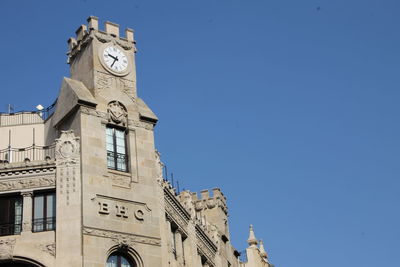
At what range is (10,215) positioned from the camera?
4438 cm

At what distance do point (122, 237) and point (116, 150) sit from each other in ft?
17.5

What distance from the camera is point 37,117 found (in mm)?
52312

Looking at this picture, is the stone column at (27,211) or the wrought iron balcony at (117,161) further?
the wrought iron balcony at (117,161)

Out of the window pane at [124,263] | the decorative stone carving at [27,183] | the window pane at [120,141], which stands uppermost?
the window pane at [120,141]

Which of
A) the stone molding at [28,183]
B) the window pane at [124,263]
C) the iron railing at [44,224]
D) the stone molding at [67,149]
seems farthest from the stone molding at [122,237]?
the stone molding at [67,149]

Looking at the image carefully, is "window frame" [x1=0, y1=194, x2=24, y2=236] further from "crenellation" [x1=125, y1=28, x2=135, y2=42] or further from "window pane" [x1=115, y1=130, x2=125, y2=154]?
"crenellation" [x1=125, y1=28, x2=135, y2=42]

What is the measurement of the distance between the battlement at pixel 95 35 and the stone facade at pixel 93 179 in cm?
7

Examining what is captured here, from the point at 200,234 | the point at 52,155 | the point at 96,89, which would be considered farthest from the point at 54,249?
the point at 200,234

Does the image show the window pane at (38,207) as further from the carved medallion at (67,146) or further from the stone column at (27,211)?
the carved medallion at (67,146)

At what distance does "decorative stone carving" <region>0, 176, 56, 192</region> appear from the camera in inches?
1761

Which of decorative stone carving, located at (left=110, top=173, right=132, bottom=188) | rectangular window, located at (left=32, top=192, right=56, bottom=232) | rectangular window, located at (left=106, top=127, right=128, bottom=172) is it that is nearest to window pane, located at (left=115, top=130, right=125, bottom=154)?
rectangular window, located at (left=106, top=127, right=128, bottom=172)

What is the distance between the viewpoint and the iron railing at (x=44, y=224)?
4372cm

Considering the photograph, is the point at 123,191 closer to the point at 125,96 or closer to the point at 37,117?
the point at 125,96

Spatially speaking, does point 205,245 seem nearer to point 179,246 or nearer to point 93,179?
point 179,246
